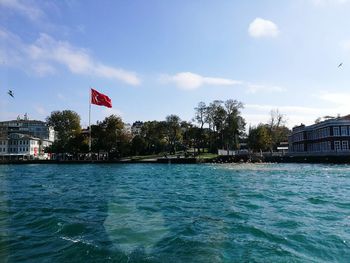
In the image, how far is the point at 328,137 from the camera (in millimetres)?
81375

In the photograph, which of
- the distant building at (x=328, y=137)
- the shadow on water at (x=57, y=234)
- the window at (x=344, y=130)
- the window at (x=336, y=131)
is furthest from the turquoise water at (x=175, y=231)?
the window at (x=344, y=130)

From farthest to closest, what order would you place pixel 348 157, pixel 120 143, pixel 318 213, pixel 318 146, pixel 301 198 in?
pixel 120 143 → pixel 318 146 → pixel 348 157 → pixel 301 198 → pixel 318 213

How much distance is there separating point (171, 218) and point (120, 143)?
8717cm

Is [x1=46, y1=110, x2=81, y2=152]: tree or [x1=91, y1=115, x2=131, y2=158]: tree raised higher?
[x1=46, y1=110, x2=81, y2=152]: tree

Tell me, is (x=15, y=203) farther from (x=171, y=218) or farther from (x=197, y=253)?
(x=197, y=253)

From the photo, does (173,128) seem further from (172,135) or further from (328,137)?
(328,137)

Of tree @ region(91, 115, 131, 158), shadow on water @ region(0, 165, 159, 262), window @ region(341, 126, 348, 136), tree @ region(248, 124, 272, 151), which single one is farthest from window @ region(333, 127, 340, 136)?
shadow on water @ region(0, 165, 159, 262)

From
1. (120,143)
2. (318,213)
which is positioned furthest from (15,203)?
(120,143)

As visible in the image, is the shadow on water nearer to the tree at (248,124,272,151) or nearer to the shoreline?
the shoreline

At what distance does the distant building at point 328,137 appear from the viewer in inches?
3125

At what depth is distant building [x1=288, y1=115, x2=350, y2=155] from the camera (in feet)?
260

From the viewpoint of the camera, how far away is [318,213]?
1426cm

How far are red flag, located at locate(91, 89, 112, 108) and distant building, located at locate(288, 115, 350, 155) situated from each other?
4280 centimetres

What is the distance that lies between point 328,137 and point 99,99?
164 feet
